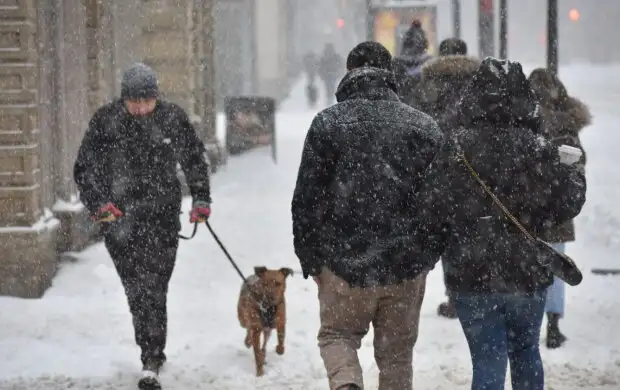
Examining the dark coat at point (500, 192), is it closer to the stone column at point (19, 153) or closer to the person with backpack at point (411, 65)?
the person with backpack at point (411, 65)

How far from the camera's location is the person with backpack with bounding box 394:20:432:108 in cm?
927

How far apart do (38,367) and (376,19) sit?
1797 centimetres

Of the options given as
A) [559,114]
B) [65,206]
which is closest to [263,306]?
[559,114]

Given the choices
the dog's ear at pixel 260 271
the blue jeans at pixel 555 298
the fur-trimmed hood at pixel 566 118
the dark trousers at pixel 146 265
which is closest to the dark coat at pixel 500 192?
the fur-trimmed hood at pixel 566 118

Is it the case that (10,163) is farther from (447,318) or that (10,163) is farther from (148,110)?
(447,318)

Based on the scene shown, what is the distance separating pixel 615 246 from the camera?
11.9m

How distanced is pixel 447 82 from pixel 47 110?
4055 millimetres

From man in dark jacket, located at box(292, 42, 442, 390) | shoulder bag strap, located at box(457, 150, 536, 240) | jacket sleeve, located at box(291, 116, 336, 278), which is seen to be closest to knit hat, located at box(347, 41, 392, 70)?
man in dark jacket, located at box(292, 42, 442, 390)

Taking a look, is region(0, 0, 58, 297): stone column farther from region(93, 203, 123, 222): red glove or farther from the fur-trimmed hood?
the fur-trimmed hood

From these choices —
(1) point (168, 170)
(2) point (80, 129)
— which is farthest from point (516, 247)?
(2) point (80, 129)

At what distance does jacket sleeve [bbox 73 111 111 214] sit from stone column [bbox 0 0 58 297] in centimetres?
264

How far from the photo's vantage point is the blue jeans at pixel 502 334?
481 centimetres

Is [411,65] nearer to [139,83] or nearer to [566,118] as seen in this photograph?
[566,118]

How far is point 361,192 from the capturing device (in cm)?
484
